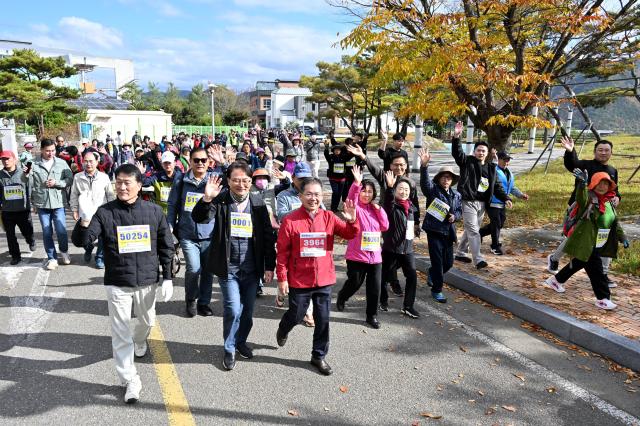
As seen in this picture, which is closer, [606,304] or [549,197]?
[606,304]

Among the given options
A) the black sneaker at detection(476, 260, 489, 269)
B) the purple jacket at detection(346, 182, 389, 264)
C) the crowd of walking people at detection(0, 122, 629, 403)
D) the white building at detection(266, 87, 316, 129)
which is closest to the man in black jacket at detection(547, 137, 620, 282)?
the crowd of walking people at detection(0, 122, 629, 403)

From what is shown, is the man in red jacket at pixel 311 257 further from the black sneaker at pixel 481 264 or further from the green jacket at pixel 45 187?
the green jacket at pixel 45 187

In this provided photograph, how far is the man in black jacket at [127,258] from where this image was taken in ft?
11.4

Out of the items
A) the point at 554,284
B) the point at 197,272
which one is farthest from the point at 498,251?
the point at 197,272

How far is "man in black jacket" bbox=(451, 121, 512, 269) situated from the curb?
0.59m

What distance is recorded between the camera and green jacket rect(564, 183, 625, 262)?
5.09 m

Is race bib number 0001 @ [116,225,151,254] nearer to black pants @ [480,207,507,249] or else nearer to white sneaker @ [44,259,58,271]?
white sneaker @ [44,259,58,271]

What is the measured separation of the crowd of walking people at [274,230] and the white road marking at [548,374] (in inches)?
21.3

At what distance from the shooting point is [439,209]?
216 inches

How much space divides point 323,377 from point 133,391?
1.51 metres

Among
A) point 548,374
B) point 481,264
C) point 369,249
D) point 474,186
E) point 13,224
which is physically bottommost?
point 548,374

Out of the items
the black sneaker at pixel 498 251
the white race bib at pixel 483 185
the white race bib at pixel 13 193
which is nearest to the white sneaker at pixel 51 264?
the white race bib at pixel 13 193

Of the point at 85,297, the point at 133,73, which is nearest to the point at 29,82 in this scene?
the point at 85,297

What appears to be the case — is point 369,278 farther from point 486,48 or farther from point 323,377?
point 486,48
